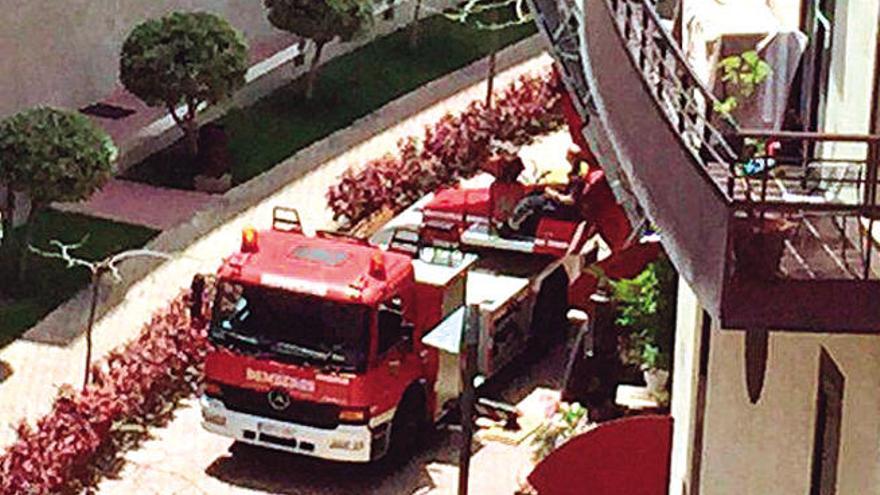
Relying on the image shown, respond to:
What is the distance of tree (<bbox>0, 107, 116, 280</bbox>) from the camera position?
80.1 feet

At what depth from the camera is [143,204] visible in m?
29.2

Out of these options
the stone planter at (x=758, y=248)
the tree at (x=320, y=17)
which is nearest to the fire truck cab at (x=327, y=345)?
the stone planter at (x=758, y=248)

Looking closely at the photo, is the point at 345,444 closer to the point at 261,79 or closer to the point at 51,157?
the point at 51,157

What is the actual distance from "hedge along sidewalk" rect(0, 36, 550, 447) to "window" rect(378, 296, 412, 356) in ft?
12.9

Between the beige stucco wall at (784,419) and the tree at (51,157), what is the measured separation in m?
12.1

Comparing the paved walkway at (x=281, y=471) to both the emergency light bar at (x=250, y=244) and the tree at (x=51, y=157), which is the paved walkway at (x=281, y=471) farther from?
the tree at (x=51, y=157)

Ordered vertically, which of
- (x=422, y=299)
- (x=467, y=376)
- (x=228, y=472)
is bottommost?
(x=228, y=472)

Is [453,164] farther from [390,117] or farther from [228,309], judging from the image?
[228,309]

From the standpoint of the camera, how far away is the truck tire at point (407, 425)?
70.4 ft

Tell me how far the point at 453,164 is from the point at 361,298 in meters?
9.89

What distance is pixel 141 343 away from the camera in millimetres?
22750

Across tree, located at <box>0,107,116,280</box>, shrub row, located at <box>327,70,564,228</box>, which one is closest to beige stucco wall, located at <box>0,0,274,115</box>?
tree, located at <box>0,107,116,280</box>

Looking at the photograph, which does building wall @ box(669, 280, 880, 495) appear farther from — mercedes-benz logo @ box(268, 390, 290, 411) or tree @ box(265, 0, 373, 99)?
tree @ box(265, 0, 373, 99)

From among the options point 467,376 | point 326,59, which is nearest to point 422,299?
point 467,376
